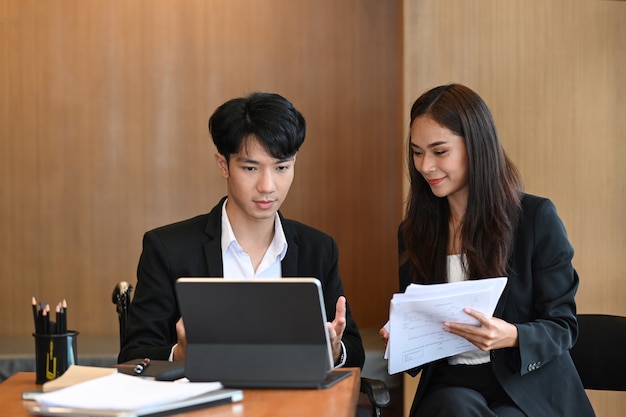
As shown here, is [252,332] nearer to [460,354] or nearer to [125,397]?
[125,397]

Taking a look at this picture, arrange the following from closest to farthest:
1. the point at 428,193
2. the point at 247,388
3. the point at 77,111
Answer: the point at 247,388 < the point at 428,193 < the point at 77,111

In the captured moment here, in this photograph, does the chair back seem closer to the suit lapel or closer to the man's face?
the suit lapel

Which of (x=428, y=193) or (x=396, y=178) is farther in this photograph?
(x=396, y=178)

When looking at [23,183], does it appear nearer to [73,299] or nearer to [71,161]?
[71,161]

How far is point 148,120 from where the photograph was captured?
4.80 metres

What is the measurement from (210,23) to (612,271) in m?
2.39

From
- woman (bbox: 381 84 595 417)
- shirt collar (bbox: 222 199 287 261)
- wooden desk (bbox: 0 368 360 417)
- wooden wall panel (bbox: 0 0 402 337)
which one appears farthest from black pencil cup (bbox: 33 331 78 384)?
wooden wall panel (bbox: 0 0 402 337)

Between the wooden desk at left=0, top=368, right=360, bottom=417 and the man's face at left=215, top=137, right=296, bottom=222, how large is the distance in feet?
2.81

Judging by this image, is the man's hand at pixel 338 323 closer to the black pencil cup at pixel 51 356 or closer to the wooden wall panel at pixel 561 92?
the black pencil cup at pixel 51 356

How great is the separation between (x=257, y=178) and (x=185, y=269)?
1.24 feet

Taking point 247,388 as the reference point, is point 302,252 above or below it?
above

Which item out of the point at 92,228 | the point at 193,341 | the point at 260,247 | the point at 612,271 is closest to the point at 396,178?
the point at 612,271

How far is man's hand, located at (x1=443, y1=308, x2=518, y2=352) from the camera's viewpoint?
2.50 m

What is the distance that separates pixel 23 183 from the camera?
4.79 m
